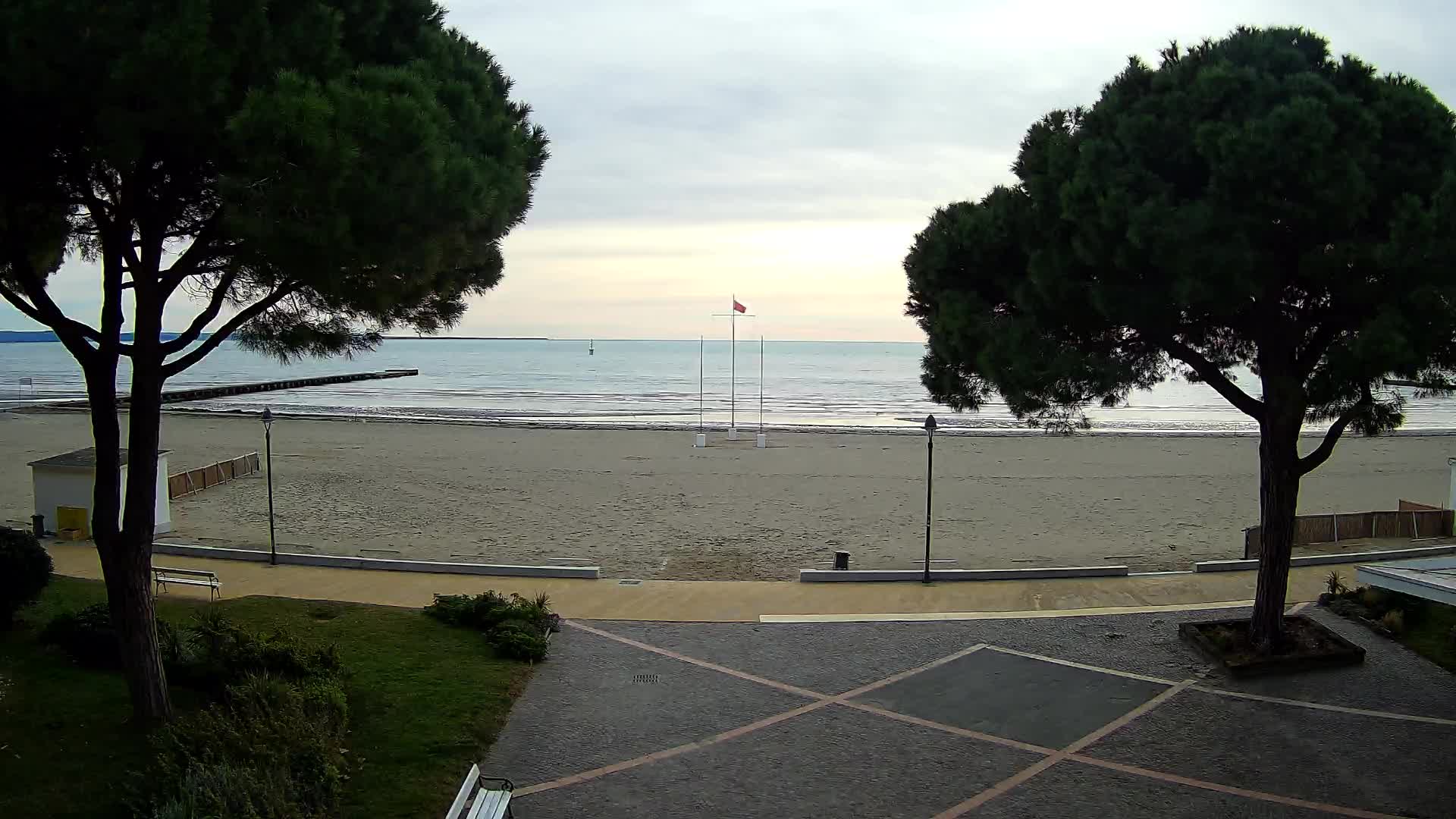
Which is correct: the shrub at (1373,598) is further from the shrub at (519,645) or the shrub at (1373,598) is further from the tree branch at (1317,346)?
the shrub at (519,645)

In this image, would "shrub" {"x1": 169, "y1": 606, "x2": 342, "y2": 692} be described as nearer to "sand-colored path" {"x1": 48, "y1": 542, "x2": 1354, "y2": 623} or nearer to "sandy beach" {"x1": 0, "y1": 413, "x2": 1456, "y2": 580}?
"sand-colored path" {"x1": 48, "y1": 542, "x2": 1354, "y2": 623}

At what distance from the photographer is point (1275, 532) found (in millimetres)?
11922

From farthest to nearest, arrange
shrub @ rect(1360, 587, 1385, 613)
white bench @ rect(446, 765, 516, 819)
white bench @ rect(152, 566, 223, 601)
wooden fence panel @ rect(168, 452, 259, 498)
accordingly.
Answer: wooden fence panel @ rect(168, 452, 259, 498) → white bench @ rect(152, 566, 223, 601) → shrub @ rect(1360, 587, 1385, 613) → white bench @ rect(446, 765, 516, 819)

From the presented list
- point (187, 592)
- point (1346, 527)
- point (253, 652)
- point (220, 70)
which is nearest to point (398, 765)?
point (253, 652)

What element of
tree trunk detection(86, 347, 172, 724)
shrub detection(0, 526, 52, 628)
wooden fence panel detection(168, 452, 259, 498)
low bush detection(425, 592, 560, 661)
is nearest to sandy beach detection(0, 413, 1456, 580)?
wooden fence panel detection(168, 452, 259, 498)

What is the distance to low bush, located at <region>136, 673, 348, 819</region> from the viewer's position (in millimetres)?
6816

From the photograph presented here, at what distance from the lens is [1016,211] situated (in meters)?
11.4

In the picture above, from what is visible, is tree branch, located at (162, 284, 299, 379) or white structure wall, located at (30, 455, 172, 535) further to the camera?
white structure wall, located at (30, 455, 172, 535)

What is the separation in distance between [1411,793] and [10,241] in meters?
12.4

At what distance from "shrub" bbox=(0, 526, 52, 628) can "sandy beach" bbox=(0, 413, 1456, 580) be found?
7.60 metres

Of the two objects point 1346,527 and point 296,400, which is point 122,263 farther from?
point 296,400

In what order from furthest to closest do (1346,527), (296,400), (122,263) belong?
(296,400)
(1346,527)
(122,263)

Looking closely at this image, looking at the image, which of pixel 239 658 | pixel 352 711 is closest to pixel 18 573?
pixel 239 658

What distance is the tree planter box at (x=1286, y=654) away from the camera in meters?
11.5
